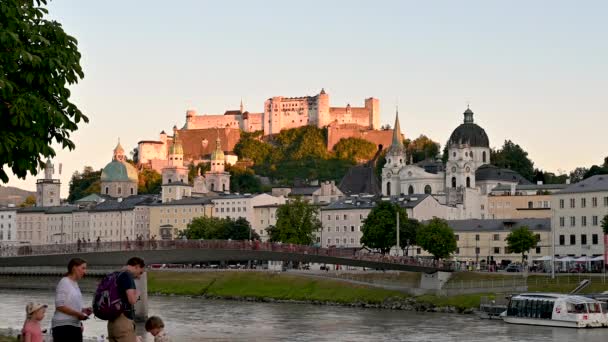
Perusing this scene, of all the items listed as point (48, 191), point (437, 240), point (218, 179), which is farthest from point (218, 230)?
point (48, 191)

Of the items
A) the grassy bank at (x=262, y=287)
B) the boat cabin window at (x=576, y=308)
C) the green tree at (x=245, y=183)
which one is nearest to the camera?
the boat cabin window at (x=576, y=308)

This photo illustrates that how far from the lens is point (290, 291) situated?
8675 cm

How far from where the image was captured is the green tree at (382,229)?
10450 cm

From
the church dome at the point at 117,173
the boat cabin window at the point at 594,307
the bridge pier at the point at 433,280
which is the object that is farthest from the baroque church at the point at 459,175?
the boat cabin window at the point at 594,307

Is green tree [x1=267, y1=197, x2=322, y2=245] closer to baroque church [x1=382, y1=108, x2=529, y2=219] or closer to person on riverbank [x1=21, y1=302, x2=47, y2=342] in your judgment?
baroque church [x1=382, y1=108, x2=529, y2=219]

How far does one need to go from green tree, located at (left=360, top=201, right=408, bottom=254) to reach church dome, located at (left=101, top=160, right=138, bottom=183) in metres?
96.2

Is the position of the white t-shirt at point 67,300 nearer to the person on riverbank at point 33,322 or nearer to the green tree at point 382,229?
the person on riverbank at point 33,322

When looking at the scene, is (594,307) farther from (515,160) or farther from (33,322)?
(515,160)

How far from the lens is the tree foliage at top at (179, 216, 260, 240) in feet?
438

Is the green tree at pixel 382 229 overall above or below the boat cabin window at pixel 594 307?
above

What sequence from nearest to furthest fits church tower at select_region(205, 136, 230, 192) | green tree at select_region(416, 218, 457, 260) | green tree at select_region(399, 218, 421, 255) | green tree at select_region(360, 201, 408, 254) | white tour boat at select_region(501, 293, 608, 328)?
white tour boat at select_region(501, 293, 608, 328) < green tree at select_region(416, 218, 457, 260) < green tree at select_region(360, 201, 408, 254) < green tree at select_region(399, 218, 421, 255) < church tower at select_region(205, 136, 230, 192)

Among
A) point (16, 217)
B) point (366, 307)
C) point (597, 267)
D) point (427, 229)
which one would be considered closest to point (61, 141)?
point (366, 307)

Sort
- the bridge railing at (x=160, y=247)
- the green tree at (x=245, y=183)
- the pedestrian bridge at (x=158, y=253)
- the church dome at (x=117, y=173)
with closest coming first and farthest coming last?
the pedestrian bridge at (x=158, y=253) → the bridge railing at (x=160, y=247) → the green tree at (x=245, y=183) → the church dome at (x=117, y=173)

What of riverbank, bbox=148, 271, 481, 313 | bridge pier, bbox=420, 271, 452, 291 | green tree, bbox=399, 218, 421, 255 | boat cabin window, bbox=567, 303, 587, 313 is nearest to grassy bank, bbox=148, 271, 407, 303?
riverbank, bbox=148, 271, 481, 313
